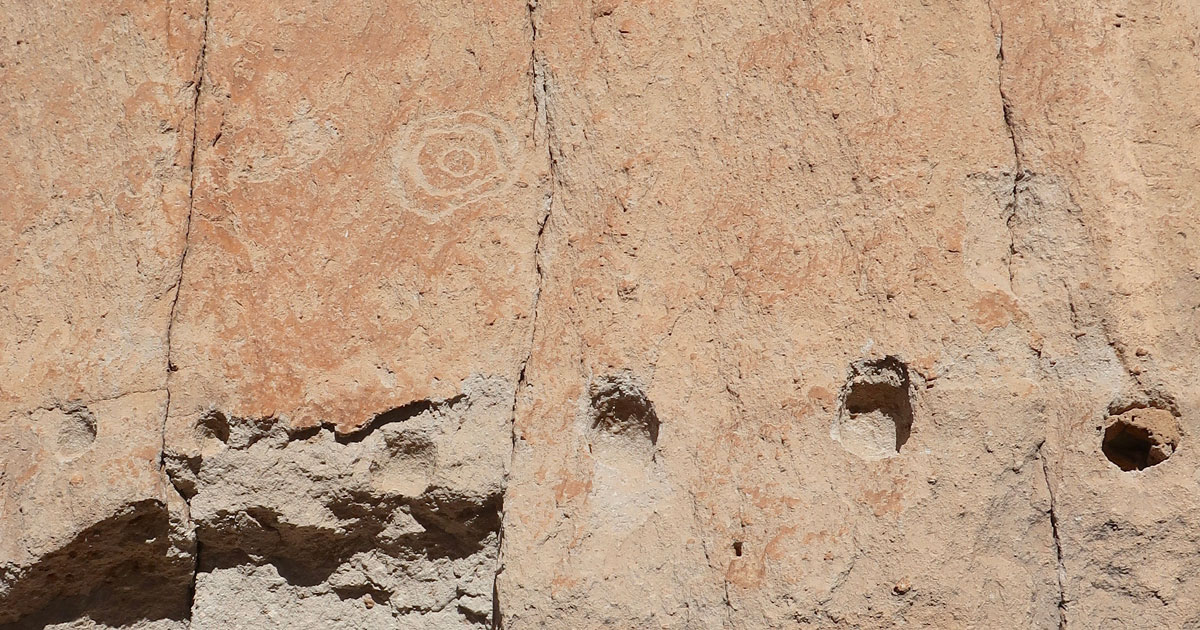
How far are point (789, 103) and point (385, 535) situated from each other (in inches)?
36.2

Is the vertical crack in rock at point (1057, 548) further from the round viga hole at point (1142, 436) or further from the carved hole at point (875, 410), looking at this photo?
the carved hole at point (875, 410)

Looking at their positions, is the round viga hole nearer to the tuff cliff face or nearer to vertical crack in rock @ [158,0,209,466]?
the tuff cliff face

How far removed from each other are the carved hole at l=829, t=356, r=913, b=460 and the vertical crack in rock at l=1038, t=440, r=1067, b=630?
21 cm

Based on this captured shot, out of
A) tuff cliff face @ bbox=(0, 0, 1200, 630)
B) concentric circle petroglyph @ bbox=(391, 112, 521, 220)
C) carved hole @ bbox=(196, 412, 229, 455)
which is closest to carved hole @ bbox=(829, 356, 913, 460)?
tuff cliff face @ bbox=(0, 0, 1200, 630)

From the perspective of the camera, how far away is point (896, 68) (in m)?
1.75

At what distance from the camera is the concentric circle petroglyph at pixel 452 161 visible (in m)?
1.78

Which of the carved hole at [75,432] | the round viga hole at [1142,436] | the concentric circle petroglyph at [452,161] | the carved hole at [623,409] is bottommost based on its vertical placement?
the carved hole at [75,432]

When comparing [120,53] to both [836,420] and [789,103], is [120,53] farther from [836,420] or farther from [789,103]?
[836,420]

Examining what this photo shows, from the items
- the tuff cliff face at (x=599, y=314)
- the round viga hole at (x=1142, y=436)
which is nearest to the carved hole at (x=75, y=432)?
the tuff cliff face at (x=599, y=314)

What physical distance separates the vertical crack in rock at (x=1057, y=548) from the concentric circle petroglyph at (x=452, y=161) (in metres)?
0.91

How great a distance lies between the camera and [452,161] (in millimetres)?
1796

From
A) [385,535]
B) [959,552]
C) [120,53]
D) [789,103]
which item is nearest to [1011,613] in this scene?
[959,552]

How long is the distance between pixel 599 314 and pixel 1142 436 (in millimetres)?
818

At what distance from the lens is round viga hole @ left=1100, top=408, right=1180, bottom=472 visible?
1634 mm
